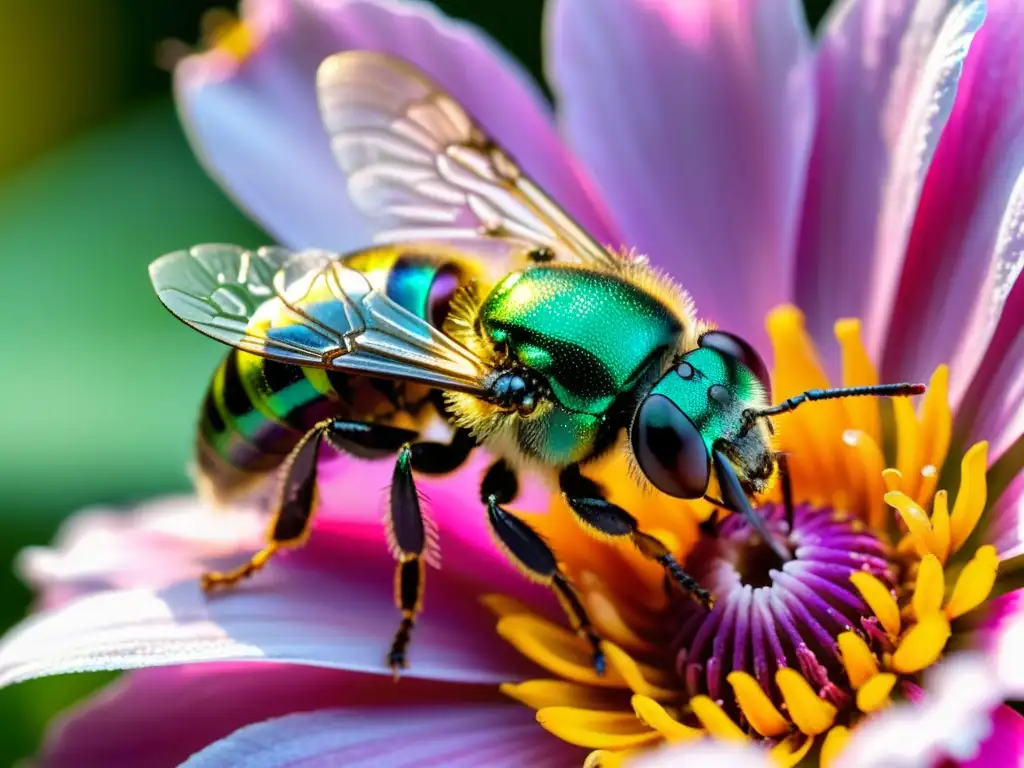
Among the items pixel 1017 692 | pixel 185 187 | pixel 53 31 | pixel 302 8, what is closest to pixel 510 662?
pixel 1017 692

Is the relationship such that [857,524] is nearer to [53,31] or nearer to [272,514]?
[272,514]

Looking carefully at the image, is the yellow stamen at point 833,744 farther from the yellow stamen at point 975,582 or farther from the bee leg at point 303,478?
the bee leg at point 303,478

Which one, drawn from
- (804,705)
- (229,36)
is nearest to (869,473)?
(804,705)


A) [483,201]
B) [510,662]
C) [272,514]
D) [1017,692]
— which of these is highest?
[483,201]

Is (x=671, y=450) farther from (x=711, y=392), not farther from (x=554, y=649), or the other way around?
(x=554, y=649)

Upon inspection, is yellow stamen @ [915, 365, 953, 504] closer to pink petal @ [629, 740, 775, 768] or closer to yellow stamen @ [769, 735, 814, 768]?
yellow stamen @ [769, 735, 814, 768]

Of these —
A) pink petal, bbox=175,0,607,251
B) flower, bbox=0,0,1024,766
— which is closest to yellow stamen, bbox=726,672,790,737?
flower, bbox=0,0,1024,766
